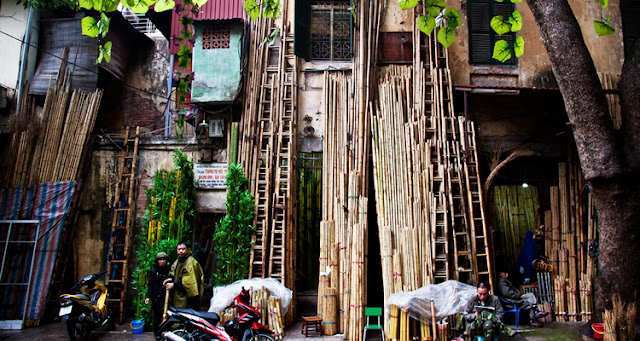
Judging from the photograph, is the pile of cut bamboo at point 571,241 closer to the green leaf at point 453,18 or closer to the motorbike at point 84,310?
the green leaf at point 453,18

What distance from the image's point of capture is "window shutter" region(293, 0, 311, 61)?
8.49 meters

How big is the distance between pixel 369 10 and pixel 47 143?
590 centimetres

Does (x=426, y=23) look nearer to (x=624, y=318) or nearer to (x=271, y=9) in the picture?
(x=271, y=9)

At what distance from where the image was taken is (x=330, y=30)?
8977mm

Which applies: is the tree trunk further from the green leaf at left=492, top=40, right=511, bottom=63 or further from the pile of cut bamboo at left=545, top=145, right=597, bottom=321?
the pile of cut bamboo at left=545, top=145, right=597, bottom=321

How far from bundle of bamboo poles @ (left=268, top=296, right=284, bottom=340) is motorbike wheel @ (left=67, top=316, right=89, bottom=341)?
2444 mm

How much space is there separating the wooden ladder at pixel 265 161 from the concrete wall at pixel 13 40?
14.0ft

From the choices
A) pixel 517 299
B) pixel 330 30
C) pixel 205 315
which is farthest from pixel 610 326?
pixel 330 30

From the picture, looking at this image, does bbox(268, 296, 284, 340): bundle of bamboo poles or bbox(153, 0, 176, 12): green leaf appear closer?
bbox(153, 0, 176, 12): green leaf

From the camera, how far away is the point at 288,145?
26.8 feet

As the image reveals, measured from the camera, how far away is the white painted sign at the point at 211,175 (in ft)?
27.4

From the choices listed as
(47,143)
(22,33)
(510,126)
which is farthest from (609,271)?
(22,33)

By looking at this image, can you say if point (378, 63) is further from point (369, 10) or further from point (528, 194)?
point (528, 194)

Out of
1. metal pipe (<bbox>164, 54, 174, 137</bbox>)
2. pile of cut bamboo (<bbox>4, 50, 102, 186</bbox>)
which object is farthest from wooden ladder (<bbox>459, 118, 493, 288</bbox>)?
pile of cut bamboo (<bbox>4, 50, 102, 186</bbox>)
